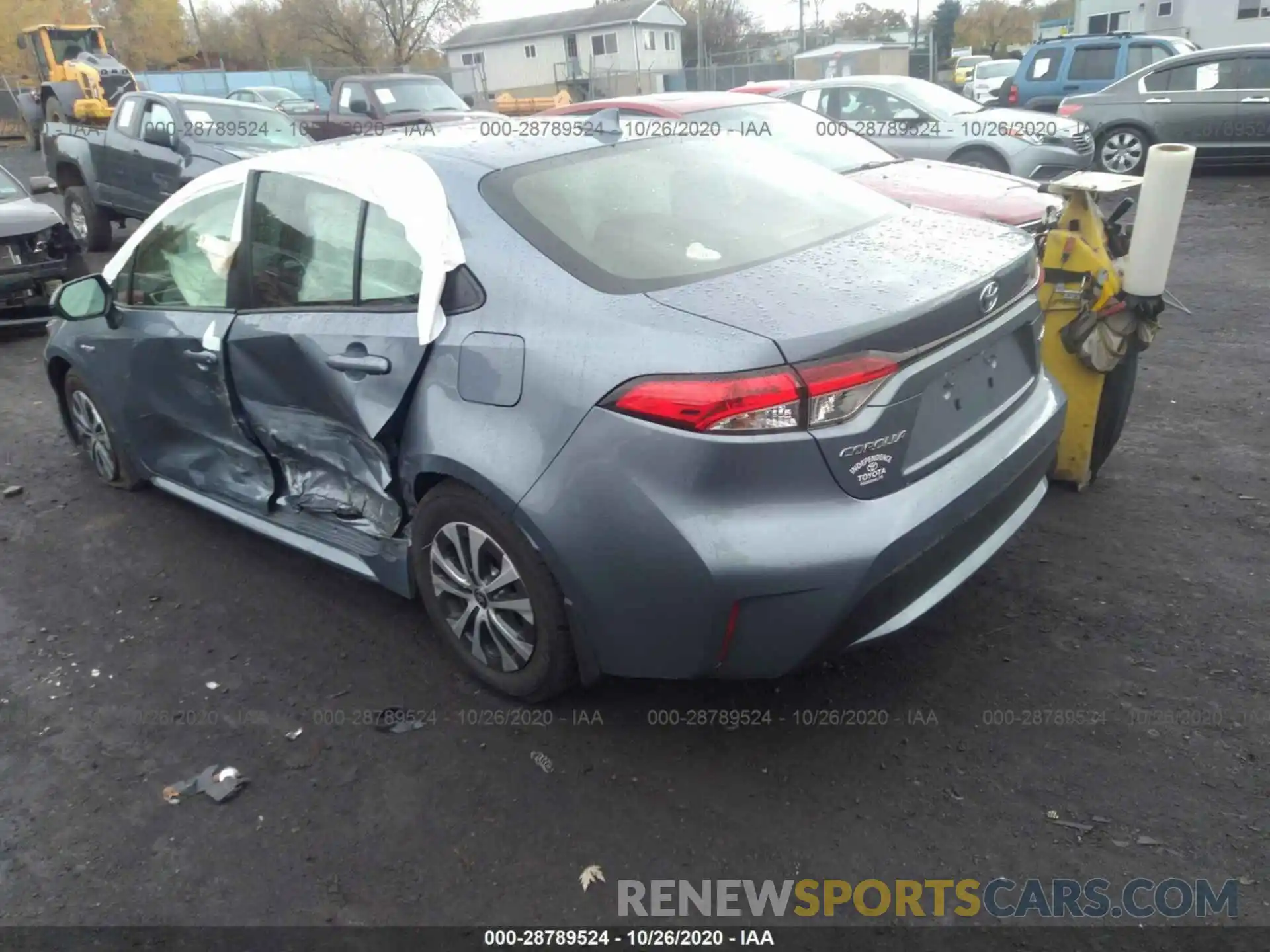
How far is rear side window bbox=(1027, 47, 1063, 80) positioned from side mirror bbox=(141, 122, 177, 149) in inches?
515

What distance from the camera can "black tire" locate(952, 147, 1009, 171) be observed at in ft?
35.0

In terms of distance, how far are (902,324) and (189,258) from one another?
2.94 meters

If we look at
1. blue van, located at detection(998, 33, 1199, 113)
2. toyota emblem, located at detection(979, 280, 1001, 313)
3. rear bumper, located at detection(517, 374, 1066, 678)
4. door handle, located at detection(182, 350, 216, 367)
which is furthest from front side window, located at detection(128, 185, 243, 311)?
blue van, located at detection(998, 33, 1199, 113)

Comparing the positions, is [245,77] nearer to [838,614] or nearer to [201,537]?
[201,537]

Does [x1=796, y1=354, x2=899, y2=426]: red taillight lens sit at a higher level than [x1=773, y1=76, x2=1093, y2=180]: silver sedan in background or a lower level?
higher

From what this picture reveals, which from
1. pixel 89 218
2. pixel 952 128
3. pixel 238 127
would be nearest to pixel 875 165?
pixel 952 128

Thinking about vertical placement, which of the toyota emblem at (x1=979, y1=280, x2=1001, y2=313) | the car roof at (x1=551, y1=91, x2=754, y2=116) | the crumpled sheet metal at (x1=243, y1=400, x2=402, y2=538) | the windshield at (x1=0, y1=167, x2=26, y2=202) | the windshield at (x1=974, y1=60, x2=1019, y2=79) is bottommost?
the windshield at (x1=974, y1=60, x2=1019, y2=79)

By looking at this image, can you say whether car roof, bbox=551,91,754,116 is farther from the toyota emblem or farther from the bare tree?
the bare tree

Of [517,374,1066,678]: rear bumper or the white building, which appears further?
the white building

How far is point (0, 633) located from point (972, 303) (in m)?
3.76

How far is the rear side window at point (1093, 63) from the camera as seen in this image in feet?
49.8

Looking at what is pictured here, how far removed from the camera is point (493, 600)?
2982 mm

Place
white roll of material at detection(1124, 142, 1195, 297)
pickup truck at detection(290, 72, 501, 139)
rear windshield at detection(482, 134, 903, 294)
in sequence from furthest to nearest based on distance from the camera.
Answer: pickup truck at detection(290, 72, 501, 139) → white roll of material at detection(1124, 142, 1195, 297) → rear windshield at detection(482, 134, 903, 294)
